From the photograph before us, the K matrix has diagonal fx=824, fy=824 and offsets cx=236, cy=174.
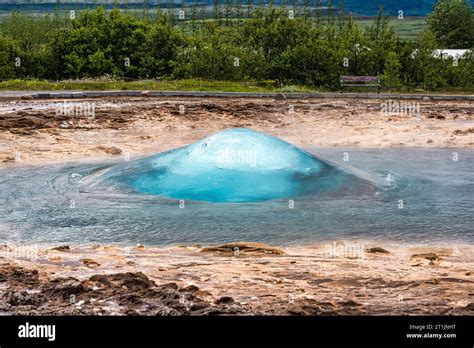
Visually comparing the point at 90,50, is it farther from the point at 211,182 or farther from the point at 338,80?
the point at 211,182

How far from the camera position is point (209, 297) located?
7.48m

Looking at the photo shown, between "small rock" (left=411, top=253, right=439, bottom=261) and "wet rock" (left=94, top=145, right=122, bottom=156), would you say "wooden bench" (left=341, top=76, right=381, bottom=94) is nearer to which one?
"wet rock" (left=94, top=145, right=122, bottom=156)

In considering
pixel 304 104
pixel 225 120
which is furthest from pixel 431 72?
pixel 225 120

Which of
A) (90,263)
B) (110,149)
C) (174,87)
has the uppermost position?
(174,87)

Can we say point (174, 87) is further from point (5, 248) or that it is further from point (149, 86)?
point (5, 248)

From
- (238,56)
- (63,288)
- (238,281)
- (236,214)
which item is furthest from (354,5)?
(63,288)

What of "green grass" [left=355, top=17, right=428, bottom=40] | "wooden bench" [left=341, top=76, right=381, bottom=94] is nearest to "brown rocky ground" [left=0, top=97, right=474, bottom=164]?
"wooden bench" [left=341, top=76, right=381, bottom=94]

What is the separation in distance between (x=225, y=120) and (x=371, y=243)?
11190mm

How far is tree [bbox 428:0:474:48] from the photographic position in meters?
68.7

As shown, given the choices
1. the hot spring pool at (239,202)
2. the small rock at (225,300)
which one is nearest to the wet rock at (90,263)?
the hot spring pool at (239,202)

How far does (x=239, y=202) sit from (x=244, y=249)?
2.74m

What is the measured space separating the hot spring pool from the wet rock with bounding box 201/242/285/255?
0.39m

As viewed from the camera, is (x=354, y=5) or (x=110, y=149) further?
(x=354, y=5)

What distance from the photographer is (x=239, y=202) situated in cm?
1234
